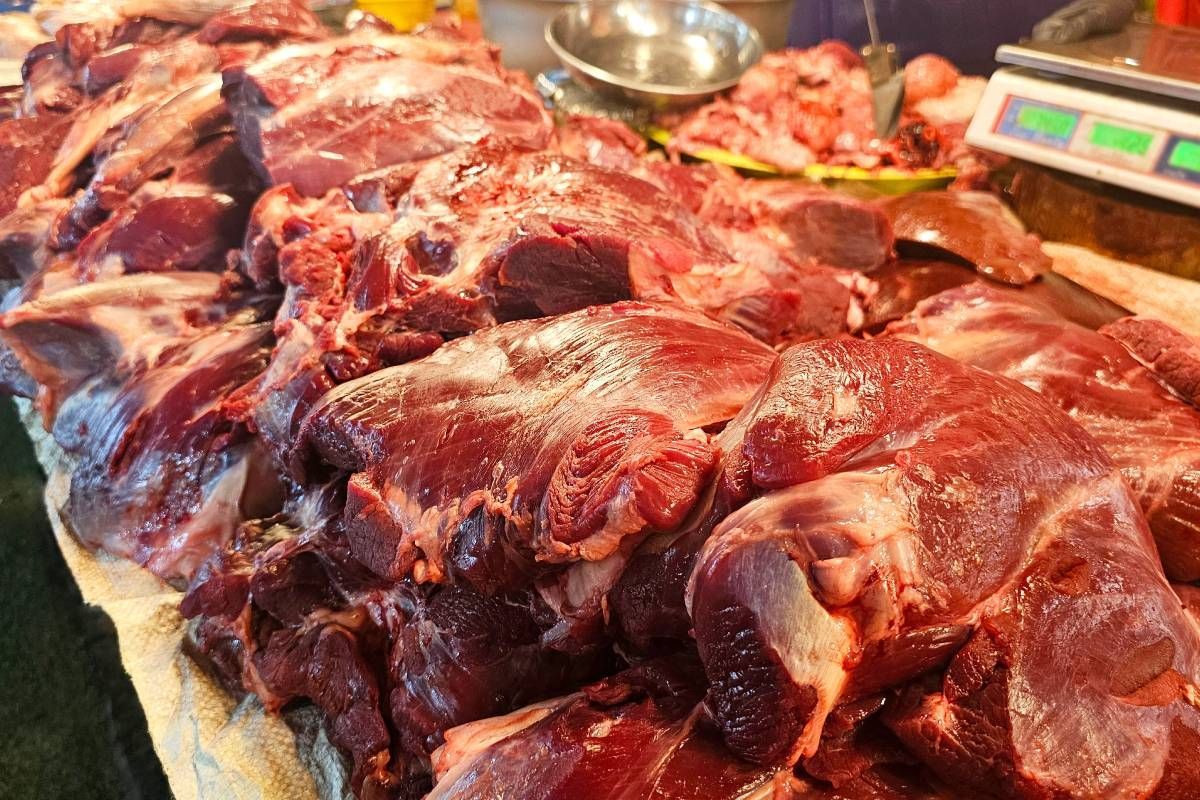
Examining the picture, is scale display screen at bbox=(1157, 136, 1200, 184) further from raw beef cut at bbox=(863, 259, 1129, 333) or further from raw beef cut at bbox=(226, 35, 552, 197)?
raw beef cut at bbox=(226, 35, 552, 197)

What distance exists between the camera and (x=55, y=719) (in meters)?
3.42

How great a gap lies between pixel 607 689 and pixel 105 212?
3204 millimetres

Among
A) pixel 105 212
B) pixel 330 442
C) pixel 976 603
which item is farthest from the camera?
pixel 105 212

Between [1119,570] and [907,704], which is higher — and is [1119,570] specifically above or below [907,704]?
above

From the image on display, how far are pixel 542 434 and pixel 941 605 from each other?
862 mm

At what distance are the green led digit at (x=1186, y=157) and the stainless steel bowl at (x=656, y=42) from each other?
2357 mm

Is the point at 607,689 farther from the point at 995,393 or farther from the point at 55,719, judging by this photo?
the point at 55,719

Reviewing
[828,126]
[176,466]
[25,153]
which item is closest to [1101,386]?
[828,126]

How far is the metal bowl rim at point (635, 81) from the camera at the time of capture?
4613 millimetres

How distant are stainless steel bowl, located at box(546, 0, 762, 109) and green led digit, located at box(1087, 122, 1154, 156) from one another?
2.06 m

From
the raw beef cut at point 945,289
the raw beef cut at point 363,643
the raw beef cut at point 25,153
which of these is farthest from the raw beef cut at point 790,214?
the raw beef cut at point 25,153

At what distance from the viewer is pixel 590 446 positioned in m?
1.67

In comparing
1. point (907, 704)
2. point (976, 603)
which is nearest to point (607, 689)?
point (907, 704)

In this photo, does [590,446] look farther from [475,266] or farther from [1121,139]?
[1121,139]
